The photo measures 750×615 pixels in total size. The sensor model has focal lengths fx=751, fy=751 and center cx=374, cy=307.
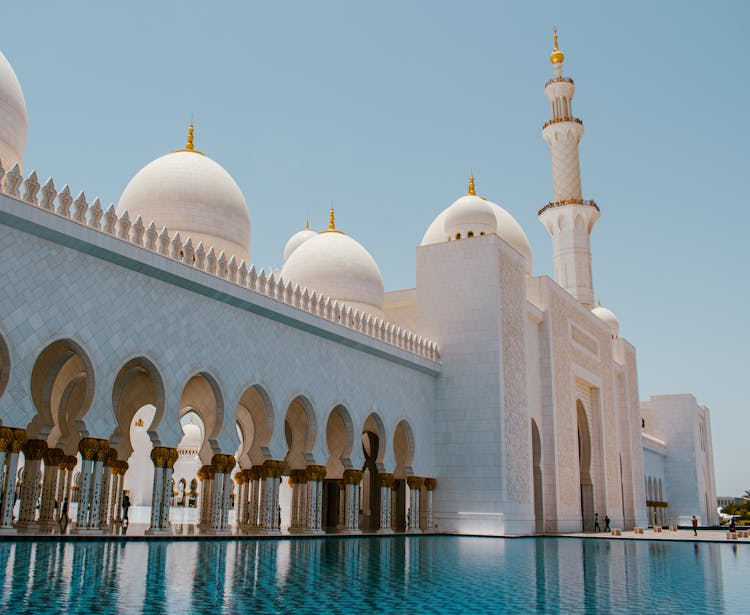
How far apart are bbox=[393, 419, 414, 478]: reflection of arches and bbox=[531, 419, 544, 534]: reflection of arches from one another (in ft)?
10.8

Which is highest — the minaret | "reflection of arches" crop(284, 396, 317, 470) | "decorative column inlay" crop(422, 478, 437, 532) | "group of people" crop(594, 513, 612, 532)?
the minaret

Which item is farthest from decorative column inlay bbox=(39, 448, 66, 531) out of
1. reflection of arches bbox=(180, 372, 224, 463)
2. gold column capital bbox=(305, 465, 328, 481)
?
gold column capital bbox=(305, 465, 328, 481)

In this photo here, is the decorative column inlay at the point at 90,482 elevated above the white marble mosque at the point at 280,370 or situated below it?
below

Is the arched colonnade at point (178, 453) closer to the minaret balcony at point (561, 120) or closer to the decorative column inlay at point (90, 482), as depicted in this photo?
the decorative column inlay at point (90, 482)

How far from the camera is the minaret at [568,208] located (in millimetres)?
21688

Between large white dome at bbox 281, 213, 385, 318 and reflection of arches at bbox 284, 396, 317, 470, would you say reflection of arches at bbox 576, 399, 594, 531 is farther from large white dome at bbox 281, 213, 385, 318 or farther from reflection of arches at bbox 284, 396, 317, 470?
reflection of arches at bbox 284, 396, 317, 470

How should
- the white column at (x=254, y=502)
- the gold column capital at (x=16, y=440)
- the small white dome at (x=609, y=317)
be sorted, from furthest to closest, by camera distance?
the small white dome at (x=609, y=317) < the white column at (x=254, y=502) < the gold column capital at (x=16, y=440)

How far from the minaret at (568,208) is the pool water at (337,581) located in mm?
13793

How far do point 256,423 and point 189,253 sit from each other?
121 inches

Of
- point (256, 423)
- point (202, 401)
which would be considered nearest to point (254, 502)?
point (256, 423)

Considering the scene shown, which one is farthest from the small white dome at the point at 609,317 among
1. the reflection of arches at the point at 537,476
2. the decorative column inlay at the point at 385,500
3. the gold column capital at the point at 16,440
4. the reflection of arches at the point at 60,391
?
the gold column capital at the point at 16,440

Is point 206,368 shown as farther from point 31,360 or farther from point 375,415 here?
point 375,415

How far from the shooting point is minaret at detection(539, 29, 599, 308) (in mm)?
21688

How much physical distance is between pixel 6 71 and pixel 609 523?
1653cm
